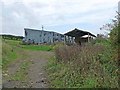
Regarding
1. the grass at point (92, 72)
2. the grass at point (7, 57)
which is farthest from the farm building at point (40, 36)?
the grass at point (92, 72)

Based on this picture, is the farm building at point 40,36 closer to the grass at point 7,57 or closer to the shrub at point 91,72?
the grass at point 7,57

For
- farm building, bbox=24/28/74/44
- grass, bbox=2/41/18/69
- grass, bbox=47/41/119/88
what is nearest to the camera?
grass, bbox=47/41/119/88

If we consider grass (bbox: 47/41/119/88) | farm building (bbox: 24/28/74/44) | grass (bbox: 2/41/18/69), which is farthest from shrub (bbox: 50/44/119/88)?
farm building (bbox: 24/28/74/44)

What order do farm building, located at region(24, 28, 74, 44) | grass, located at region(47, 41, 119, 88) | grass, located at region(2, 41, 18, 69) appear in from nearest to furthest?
grass, located at region(47, 41, 119, 88) < grass, located at region(2, 41, 18, 69) < farm building, located at region(24, 28, 74, 44)

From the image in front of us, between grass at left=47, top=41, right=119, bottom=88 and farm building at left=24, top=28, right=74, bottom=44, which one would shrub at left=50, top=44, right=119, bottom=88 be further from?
farm building at left=24, top=28, right=74, bottom=44

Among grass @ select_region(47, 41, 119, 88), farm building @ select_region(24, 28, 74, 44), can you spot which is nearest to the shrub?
grass @ select_region(47, 41, 119, 88)

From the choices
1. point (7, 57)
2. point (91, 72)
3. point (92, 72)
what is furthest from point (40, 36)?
point (92, 72)

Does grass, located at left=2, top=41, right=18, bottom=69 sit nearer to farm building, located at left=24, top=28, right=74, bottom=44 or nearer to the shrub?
the shrub

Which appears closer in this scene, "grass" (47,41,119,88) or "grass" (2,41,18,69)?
Answer: "grass" (47,41,119,88)

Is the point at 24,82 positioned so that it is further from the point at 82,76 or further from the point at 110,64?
the point at 110,64

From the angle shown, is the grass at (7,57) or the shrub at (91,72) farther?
the grass at (7,57)

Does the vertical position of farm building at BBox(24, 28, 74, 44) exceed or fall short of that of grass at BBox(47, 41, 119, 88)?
it exceeds it

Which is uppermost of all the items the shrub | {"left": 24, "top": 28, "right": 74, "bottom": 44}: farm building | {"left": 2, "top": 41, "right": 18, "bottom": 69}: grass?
{"left": 24, "top": 28, "right": 74, "bottom": 44}: farm building

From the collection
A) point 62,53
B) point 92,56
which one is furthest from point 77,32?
point 92,56
